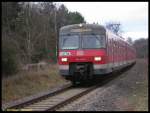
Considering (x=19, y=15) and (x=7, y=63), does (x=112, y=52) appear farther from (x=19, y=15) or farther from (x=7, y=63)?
(x=19, y=15)

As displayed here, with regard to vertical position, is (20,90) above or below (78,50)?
below

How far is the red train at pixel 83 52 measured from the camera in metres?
20.2

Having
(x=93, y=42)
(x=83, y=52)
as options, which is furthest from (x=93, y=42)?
(x=83, y=52)

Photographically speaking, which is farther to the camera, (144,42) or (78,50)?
(144,42)

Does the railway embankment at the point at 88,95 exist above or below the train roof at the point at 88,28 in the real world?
below

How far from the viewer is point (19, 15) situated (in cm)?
3531

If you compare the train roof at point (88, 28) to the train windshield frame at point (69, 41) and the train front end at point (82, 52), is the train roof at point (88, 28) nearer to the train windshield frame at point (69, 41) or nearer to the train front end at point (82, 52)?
the train front end at point (82, 52)

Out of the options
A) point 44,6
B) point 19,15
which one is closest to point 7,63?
point 19,15

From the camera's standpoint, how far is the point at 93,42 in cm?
2052

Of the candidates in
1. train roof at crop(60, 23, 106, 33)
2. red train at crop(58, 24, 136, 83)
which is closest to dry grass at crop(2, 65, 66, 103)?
red train at crop(58, 24, 136, 83)

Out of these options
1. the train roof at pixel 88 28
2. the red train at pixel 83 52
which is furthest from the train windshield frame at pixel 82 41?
the train roof at pixel 88 28

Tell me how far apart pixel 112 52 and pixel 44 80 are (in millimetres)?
3918

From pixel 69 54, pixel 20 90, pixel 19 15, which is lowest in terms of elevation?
pixel 20 90

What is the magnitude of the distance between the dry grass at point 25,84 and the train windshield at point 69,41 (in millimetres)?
2216
